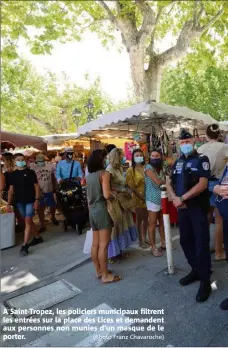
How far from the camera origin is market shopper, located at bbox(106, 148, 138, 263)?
4109mm

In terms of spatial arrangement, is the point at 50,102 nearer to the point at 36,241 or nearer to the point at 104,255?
the point at 36,241

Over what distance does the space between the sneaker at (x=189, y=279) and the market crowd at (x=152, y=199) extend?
12 mm

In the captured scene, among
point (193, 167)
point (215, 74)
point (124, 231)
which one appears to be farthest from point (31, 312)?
point (215, 74)

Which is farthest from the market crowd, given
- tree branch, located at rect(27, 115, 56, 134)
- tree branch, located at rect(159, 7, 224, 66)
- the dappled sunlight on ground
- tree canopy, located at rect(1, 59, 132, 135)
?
tree branch, located at rect(27, 115, 56, 134)

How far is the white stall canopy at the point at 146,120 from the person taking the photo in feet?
16.6

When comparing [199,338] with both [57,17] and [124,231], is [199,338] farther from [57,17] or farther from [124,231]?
[57,17]

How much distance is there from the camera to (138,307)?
302cm

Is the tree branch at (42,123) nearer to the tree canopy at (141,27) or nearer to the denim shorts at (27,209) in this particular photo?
the tree canopy at (141,27)

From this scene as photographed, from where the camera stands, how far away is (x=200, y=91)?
2236 cm

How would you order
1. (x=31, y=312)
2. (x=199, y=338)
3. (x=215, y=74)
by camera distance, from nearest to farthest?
(x=199, y=338)
(x=31, y=312)
(x=215, y=74)

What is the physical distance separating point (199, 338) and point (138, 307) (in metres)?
0.76

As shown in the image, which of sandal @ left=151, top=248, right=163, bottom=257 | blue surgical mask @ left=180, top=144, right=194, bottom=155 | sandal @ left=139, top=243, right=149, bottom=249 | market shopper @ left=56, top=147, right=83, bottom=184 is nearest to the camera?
blue surgical mask @ left=180, top=144, right=194, bottom=155

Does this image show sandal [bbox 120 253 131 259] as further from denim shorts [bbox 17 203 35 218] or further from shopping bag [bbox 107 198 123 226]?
denim shorts [bbox 17 203 35 218]

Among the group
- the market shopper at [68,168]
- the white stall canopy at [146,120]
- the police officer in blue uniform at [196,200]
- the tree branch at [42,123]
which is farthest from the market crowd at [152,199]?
the tree branch at [42,123]
